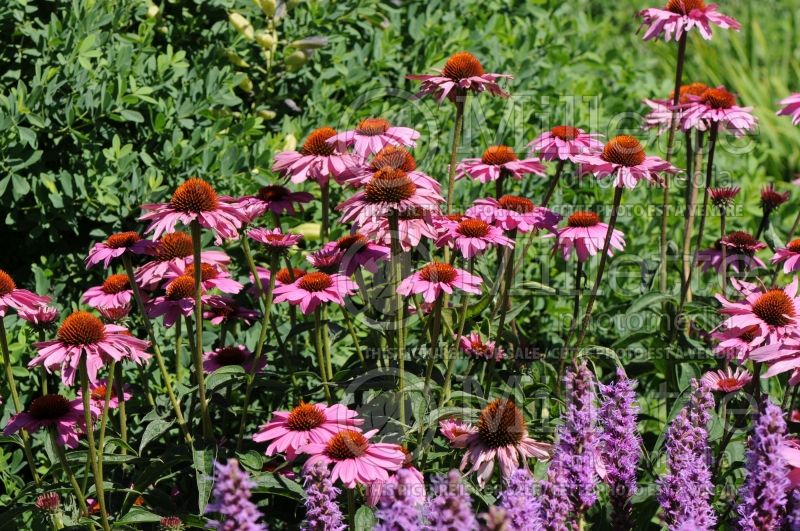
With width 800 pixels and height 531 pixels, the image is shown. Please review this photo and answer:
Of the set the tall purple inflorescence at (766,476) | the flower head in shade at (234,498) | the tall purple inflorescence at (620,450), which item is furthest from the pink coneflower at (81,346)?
the tall purple inflorescence at (766,476)

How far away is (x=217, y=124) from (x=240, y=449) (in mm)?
1283

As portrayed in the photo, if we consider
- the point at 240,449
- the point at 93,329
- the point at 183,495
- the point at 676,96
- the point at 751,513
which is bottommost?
the point at 183,495

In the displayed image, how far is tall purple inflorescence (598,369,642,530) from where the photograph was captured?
6.18 feet

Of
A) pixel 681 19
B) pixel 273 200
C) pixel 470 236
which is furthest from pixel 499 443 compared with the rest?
pixel 681 19

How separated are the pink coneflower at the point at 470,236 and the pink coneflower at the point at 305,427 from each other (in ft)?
1.49

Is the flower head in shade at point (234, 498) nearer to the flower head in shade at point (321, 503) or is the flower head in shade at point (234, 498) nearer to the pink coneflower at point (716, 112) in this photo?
the flower head in shade at point (321, 503)

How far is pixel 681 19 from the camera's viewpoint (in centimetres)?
276

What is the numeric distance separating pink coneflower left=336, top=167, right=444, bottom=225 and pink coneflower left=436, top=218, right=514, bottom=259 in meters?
0.14

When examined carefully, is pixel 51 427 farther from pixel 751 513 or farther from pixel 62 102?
pixel 751 513

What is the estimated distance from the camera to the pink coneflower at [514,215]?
235 cm

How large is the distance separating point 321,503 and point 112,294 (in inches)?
37.7

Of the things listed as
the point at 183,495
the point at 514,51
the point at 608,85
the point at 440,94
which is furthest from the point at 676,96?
the point at 608,85

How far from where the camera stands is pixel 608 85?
4938 mm

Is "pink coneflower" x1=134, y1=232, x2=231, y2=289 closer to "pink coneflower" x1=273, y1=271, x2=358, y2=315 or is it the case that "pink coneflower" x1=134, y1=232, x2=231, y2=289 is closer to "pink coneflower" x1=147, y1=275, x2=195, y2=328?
"pink coneflower" x1=147, y1=275, x2=195, y2=328
